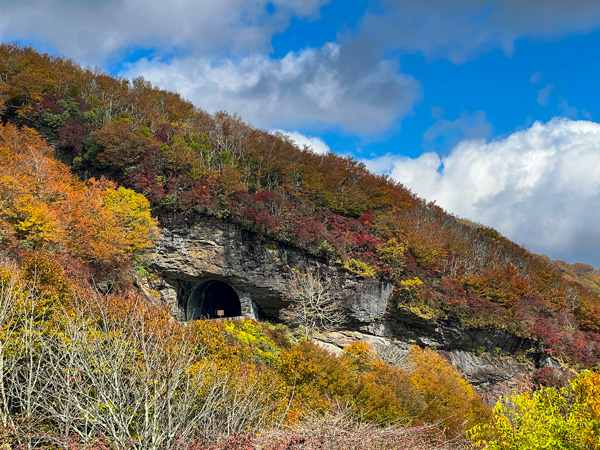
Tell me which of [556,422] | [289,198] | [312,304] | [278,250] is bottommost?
[556,422]

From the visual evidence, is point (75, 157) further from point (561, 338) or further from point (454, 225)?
point (561, 338)

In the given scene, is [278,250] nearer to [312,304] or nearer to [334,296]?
[312,304]

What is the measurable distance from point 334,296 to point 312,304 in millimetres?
3620

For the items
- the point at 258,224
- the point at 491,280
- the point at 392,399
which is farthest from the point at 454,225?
the point at 392,399

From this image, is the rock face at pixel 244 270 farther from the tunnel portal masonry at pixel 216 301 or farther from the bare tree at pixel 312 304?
the bare tree at pixel 312 304

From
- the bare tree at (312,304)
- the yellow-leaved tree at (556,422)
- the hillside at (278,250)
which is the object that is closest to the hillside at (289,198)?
the hillside at (278,250)

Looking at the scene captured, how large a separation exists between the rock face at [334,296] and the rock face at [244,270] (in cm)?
8

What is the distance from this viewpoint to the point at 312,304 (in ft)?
109

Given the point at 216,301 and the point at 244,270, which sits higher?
the point at 244,270

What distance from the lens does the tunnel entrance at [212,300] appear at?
1501 inches

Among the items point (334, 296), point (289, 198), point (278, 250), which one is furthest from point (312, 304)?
point (289, 198)

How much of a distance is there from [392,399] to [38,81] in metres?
43.5

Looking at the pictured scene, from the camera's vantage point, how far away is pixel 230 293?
42875 millimetres

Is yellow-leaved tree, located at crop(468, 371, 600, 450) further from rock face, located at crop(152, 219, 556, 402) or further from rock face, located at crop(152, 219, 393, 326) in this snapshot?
→ rock face, located at crop(152, 219, 393, 326)
